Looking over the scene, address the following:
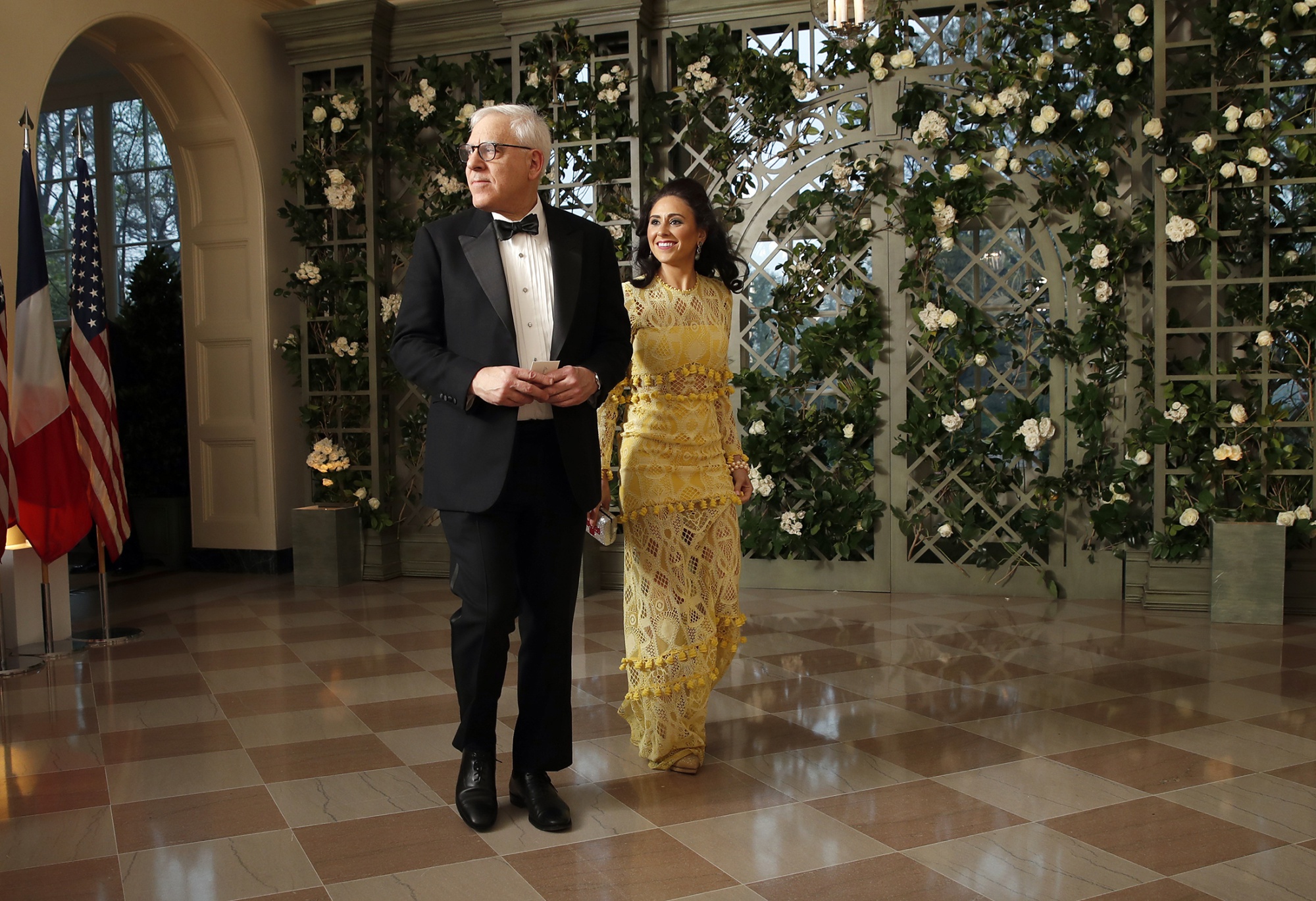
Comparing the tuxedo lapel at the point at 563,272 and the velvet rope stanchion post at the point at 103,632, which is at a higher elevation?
the tuxedo lapel at the point at 563,272

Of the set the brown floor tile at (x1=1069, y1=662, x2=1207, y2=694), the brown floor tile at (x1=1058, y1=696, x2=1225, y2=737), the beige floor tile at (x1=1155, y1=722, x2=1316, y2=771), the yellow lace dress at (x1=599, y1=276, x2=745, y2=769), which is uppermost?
the yellow lace dress at (x1=599, y1=276, x2=745, y2=769)

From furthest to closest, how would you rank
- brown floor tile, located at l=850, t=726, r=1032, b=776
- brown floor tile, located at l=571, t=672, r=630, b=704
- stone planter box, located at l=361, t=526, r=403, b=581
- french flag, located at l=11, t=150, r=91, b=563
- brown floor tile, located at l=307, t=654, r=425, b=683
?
stone planter box, located at l=361, t=526, r=403, b=581, french flag, located at l=11, t=150, r=91, b=563, brown floor tile, located at l=307, t=654, r=425, b=683, brown floor tile, located at l=571, t=672, r=630, b=704, brown floor tile, located at l=850, t=726, r=1032, b=776

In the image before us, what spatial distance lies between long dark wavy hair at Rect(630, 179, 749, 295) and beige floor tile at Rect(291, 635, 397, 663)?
2.28m

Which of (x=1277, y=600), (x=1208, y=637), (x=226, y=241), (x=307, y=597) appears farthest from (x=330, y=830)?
(x=226, y=241)

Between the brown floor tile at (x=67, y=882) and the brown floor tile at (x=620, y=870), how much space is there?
89cm

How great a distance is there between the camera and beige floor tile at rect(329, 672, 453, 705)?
13.1 ft

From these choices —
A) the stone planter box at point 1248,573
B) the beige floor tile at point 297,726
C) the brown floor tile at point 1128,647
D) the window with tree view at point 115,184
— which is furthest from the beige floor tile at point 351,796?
the window with tree view at point 115,184

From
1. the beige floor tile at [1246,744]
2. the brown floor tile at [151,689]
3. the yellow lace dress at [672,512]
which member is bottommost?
the brown floor tile at [151,689]

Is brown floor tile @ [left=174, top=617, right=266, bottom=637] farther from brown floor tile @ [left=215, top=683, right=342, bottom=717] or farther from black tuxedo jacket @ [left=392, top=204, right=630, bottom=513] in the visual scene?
black tuxedo jacket @ [left=392, top=204, right=630, bottom=513]

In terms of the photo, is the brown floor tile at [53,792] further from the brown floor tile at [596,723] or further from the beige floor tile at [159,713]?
the brown floor tile at [596,723]

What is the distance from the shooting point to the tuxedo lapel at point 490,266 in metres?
2.62

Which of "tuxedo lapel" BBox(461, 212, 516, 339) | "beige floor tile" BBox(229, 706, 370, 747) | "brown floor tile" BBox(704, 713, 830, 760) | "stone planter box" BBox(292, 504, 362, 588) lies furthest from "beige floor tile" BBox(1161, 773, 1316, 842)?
"stone planter box" BBox(292, 504, 362, 588)

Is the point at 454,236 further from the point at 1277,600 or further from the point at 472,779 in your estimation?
the point at 1277,600

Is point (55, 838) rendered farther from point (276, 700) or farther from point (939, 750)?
point (939, 750)
